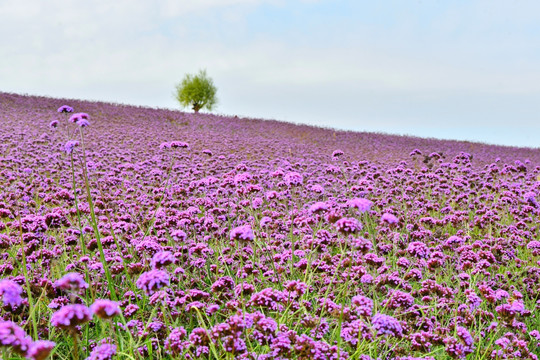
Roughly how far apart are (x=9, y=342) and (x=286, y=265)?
300cm

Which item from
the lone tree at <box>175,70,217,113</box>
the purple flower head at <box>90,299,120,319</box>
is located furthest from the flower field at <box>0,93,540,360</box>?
the lone tree at <box>175,70,217,113</box>

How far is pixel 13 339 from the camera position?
5.01 feet

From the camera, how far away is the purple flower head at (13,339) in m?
1.51

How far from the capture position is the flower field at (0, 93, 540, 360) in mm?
2359

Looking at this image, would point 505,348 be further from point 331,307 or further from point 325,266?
point 325,266

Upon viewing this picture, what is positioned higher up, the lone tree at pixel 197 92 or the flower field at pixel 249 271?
the lone tree at pixel 197 92

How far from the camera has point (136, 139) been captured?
49.8 ft

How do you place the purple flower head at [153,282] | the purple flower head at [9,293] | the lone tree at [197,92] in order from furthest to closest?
the lone tree at [197,92] → the purple flower head at [153,282] → the purple flower head at [9,293]

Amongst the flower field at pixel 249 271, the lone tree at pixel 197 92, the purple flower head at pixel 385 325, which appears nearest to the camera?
the purple flower head at pixel 385 325

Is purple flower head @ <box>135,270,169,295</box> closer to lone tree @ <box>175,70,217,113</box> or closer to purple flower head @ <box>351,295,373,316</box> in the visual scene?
purple flower head @ <box>351,295,373,316</box>

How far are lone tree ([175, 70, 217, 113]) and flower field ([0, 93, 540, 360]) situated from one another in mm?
34888

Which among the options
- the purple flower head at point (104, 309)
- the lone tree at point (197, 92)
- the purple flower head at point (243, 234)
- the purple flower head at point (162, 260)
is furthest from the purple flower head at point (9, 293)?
the lone tree at point (197, 92)

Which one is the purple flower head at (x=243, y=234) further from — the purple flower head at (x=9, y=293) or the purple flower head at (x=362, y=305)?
the purple flower head at (x=9, y=293)

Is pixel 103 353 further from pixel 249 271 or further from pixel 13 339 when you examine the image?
pixel 249 271
